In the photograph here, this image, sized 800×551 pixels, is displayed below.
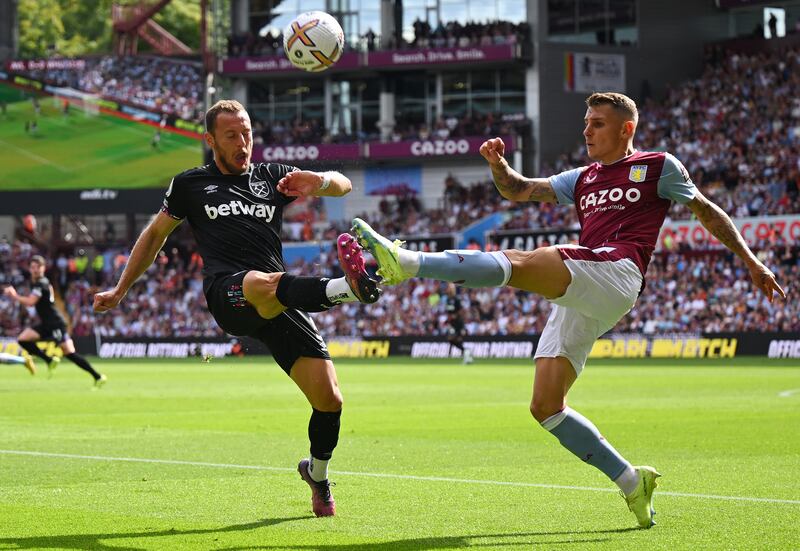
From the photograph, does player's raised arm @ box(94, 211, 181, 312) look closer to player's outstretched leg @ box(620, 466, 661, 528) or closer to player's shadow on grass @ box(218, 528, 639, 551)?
player's shadow on grass @ box(218, 528, 639, 551)

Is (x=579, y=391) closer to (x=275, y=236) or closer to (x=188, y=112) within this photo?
(x=275, y=236)

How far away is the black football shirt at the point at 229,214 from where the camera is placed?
832cm

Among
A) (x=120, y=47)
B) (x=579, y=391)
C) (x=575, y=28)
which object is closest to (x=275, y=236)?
(x=579, y=391)

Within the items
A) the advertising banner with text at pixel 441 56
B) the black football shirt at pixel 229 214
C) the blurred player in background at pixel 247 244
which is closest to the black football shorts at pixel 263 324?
the blurred player in background at pixel 247 244

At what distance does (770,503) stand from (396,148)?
4795 centimetres

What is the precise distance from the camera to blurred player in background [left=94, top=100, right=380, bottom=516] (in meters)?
8.10

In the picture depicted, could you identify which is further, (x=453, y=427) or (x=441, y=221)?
(x=441, y=221)

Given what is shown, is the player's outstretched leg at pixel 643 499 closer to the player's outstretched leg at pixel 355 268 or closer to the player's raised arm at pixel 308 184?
the player's outstretched leg at pixel 355 268

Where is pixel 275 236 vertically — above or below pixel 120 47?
below

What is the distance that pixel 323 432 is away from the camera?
8.46 meters

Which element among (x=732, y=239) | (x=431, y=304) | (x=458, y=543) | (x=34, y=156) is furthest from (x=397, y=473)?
(x=34, y=156)

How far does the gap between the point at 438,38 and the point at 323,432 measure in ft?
162

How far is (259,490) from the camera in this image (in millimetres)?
9609

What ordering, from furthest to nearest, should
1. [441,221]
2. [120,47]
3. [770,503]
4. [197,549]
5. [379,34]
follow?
[120,47]
[379,34]
[441,221]
[770,503]
[197,549]
